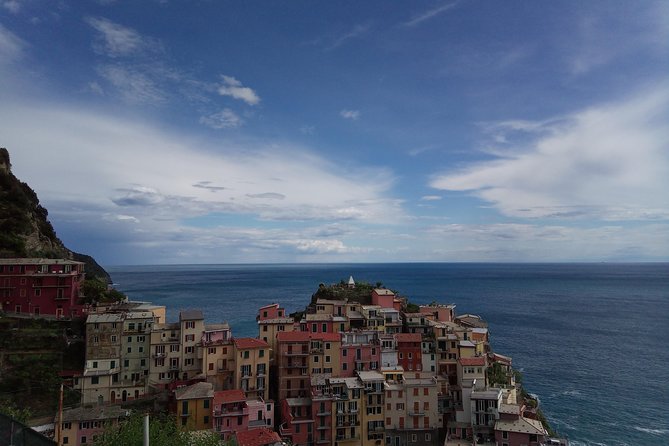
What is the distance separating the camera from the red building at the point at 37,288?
59.8 m

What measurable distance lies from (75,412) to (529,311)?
500 feet

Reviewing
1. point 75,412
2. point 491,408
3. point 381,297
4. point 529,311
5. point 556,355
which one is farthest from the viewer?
point 529,311

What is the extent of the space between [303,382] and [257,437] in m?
13.1

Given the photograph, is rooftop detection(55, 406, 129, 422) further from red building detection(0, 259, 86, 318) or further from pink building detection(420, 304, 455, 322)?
pink building detection(420, 304, 455, 322)

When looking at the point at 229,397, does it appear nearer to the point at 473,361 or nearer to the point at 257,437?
the point at 257,437

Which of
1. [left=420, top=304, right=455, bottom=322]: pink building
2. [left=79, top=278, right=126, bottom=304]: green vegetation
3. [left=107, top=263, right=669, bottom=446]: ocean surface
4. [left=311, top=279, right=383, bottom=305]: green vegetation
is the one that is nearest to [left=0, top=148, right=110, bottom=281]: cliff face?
[left=79, top=278, right=126, bottom=304]: green vegetation

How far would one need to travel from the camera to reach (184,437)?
3506 centimetres

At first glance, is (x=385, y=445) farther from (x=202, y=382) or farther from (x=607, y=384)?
(x=607, y=384)

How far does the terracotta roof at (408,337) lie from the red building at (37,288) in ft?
150

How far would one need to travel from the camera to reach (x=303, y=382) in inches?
2288

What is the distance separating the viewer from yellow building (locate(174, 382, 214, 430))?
159ft

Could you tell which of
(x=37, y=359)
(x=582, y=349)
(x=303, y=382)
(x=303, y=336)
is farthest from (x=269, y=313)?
(x=582, y=349)

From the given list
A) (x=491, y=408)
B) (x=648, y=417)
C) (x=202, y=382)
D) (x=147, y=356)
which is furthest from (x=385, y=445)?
(x=648, y=417)

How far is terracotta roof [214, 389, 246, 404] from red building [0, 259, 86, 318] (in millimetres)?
25956
